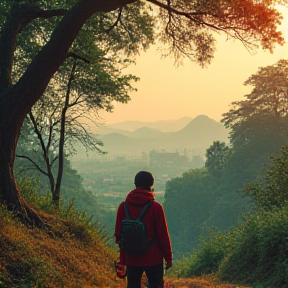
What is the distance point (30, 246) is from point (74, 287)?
0.91 m

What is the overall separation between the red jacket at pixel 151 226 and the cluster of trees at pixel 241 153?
29.6m

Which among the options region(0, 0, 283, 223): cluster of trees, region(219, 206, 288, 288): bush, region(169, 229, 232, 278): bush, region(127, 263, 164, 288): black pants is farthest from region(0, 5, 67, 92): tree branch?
region(169, 229, 232, 278): bush

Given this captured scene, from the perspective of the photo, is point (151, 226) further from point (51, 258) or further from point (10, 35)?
point (10, 35)

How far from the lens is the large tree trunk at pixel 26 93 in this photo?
658cm

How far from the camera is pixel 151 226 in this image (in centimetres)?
363

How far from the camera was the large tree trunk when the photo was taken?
21.6 feet

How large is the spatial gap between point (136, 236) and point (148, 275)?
449 millimetres

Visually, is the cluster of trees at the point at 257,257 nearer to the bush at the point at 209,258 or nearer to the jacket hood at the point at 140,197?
the bush at the point at 209,258

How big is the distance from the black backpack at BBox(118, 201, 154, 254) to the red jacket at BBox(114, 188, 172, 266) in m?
0.05

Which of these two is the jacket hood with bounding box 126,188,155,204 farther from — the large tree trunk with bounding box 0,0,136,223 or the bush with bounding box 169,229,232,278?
the bush with bounding box 169,229,232,278

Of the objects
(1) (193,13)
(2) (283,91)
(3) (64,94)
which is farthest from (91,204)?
(1) (193,13)

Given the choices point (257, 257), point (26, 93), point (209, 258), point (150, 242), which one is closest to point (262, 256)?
point (257, 257)

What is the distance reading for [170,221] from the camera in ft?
210

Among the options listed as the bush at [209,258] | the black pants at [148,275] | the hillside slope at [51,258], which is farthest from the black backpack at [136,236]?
the bush at [209,258]
